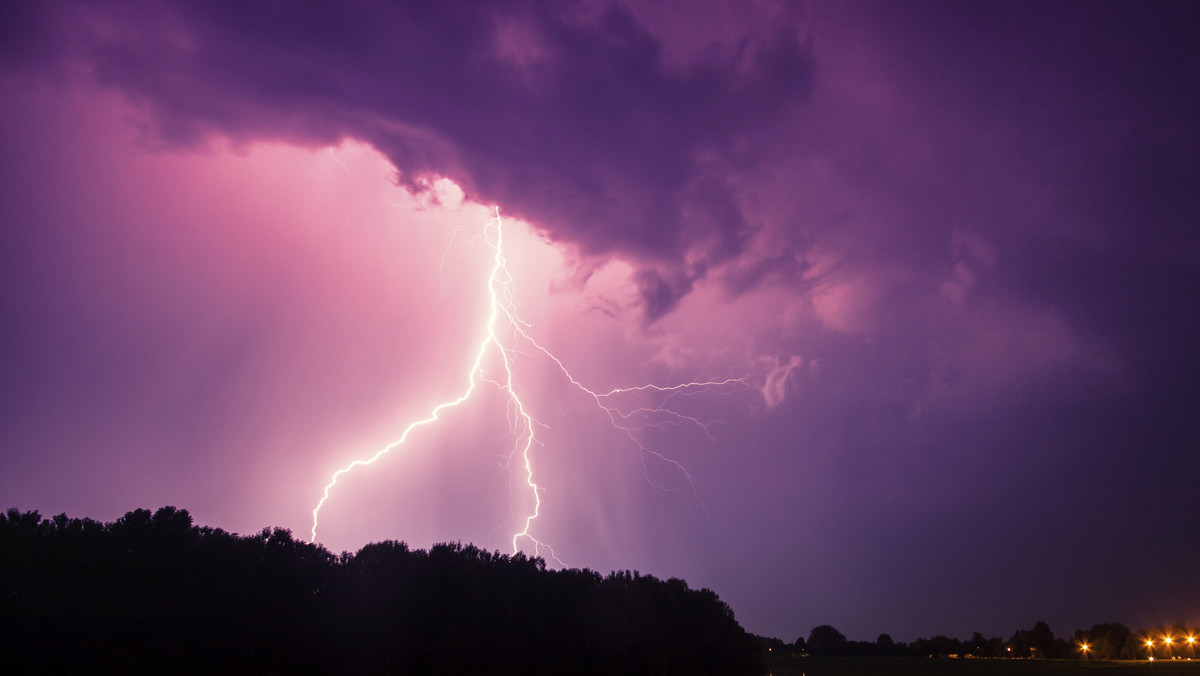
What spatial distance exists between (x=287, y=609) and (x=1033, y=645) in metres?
143

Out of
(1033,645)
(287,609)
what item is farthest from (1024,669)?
(1033,645)

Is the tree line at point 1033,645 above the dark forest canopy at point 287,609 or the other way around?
the other way around

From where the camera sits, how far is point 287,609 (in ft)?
82.2

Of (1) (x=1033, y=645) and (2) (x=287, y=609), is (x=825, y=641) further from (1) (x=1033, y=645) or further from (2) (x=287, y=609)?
(2) (x=287, y=609)

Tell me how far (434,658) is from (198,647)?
27.4 ft

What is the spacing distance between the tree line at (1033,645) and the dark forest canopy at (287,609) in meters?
81.3

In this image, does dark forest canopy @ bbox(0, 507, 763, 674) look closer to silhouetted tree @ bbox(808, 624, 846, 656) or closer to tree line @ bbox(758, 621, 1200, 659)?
tree line @ bbox(758, 621, 1200, 659)

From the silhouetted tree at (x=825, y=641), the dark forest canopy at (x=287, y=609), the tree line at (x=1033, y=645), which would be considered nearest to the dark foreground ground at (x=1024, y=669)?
the dark forest canopy at (x=287, y=609)

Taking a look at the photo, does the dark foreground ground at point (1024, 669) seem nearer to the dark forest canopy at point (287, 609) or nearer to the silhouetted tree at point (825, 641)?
the dark forest canopy at point (287, 609)

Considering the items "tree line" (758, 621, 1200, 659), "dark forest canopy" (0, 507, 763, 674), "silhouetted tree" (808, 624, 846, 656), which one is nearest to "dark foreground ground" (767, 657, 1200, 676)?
"dark forest canopy" (0, 507, 763, 674)

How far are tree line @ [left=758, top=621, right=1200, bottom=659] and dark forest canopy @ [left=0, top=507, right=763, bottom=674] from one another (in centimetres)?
8132

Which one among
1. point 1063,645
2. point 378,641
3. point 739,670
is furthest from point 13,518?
point 1063,645

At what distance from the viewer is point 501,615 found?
29.2 metres

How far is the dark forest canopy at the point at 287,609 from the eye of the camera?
66.3ft
